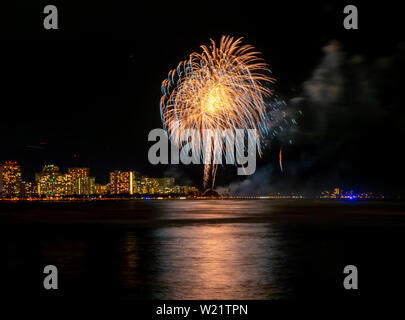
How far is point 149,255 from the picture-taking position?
2397 cm

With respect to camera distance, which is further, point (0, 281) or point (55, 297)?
point (0, 281)

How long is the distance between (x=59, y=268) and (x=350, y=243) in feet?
56.2

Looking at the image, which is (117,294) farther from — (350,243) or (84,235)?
(84,235)

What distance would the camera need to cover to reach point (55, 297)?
14.4 metres

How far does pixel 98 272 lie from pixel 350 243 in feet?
54.0

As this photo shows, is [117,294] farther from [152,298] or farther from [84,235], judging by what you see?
[84,235]

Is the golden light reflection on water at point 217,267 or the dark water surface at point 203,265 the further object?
the dark water surface at point 203,265

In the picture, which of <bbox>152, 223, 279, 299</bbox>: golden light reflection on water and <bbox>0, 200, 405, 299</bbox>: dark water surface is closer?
<bbox>152, 223, 279, 299</bbox>: golden light reflection on water

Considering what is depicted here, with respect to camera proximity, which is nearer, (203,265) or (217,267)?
(217,267)
